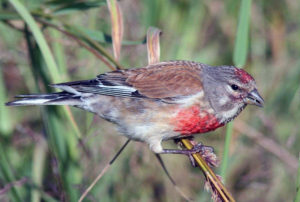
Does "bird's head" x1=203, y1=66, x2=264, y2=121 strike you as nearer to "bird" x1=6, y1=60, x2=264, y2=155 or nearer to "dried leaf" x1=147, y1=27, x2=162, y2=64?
"bird" x1=6, y1=60, x2=264, y2=155

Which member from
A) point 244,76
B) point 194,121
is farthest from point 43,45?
point 244,76

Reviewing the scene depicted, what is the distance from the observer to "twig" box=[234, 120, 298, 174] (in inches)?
167

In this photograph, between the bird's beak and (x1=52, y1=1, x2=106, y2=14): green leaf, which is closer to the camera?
the bird's beak

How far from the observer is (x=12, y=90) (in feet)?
16.1

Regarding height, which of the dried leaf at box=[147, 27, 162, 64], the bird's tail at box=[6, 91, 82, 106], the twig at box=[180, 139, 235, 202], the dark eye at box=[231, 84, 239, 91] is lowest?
the twig at box=[180, 139, 235, 202]

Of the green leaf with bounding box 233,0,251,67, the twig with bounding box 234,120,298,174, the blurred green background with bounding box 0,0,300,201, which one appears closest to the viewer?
the green leaf with bounding box 233,0,251,67

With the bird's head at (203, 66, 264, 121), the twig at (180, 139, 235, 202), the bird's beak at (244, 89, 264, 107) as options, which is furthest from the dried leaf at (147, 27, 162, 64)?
the twig at (180, 139, 235, 202)

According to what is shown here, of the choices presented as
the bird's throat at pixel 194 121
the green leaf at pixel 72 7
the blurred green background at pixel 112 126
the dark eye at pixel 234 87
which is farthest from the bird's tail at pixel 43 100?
the dark eye at pixel 234 87

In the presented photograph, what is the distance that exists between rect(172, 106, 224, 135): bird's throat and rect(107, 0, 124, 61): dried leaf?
1.78 feet

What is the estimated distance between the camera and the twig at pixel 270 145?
4242 mm

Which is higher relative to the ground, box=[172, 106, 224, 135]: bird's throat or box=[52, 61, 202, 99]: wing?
box=[52, 61, 202, 99]: wing

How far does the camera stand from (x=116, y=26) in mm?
3275

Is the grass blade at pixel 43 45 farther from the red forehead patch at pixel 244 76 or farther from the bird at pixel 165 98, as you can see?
the red forehead patch at pixel 244 76

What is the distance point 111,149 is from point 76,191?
36.7 inches
